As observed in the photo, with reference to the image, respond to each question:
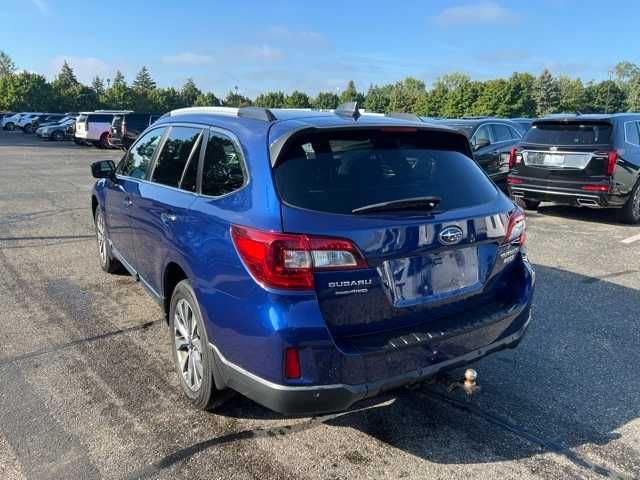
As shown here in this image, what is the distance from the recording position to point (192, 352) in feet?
10.9

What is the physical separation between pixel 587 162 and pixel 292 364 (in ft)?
26.0

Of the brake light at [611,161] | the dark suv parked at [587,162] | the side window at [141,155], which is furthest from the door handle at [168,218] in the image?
the brake light at [611,161]

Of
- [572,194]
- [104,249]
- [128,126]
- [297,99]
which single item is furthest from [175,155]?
[297,99]

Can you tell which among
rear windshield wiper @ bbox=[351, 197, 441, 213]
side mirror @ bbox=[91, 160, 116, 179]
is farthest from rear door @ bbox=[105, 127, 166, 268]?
rear windshield wiper @ bbox=[351, 197, 441, 213]

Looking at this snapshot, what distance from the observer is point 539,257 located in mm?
6809

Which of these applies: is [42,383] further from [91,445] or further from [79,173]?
[79,173]

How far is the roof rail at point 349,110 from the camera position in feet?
10.9

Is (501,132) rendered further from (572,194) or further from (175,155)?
(175,155)

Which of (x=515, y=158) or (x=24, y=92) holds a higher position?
(x=24, y=92)

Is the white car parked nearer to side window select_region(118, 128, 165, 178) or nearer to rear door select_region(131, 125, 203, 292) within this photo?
side window select_region(118, 128, 165, 178)

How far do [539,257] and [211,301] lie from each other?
517 centimetres

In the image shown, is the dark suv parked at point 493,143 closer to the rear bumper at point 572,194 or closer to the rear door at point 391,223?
the rear bumper at point 572,194

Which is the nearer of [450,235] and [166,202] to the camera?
[450,235]

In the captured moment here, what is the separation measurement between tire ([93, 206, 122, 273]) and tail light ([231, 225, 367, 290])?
3.64 m
